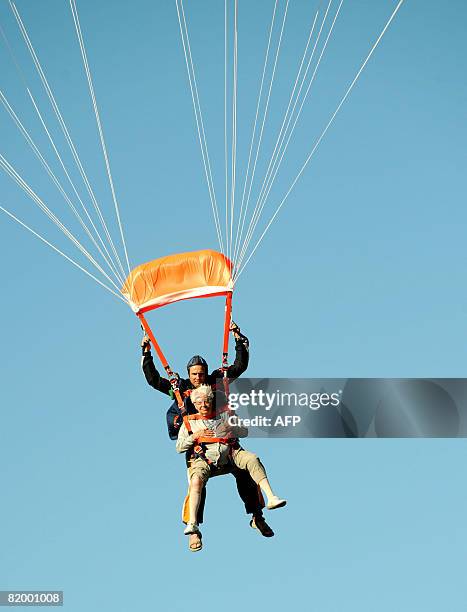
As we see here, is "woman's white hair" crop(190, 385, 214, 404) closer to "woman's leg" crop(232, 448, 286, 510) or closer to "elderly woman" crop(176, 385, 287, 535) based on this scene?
"elderly woman" crop(176, 385, 287, 535)

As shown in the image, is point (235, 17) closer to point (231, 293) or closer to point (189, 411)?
point (231, 293)

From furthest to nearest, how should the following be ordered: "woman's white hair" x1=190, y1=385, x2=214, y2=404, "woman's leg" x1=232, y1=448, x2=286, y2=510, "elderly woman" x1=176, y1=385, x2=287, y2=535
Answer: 1. "woman's white hair" x1=190, y1=385, x2=214, y2=404
2. "elderly woman" x1=176, y1=385, x2=287, y2=535
3. "woman's leg" x1=232, y1=448, x2=286, y2=510

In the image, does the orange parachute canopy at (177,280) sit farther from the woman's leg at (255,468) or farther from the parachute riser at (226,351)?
the woman's leg at (255,468)

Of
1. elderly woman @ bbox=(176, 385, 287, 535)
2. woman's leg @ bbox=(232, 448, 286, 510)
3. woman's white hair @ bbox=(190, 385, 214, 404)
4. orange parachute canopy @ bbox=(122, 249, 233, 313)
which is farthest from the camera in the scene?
orange parachute canopy @ bbox=(122, 249, 233, 313)

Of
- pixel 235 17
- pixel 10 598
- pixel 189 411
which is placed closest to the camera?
pixel 235 17

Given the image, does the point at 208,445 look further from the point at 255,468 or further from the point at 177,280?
the point at 177,280

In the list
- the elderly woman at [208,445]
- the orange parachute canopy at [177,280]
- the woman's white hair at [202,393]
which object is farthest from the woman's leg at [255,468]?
the orange parachute canopy at [177,280]

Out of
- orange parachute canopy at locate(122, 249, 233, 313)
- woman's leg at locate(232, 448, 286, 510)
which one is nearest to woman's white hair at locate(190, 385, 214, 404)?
woman's leg at locate(232, 448, 286, 510)

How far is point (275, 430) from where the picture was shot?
22.2 metres

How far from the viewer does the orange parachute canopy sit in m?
20.5

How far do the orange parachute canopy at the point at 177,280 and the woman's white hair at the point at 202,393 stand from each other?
1535 mm

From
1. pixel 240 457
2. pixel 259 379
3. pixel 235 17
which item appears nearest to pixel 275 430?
pixel 259 379

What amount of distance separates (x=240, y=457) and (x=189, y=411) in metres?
0.95

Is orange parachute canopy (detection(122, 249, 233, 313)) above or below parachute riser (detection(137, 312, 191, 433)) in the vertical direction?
above
